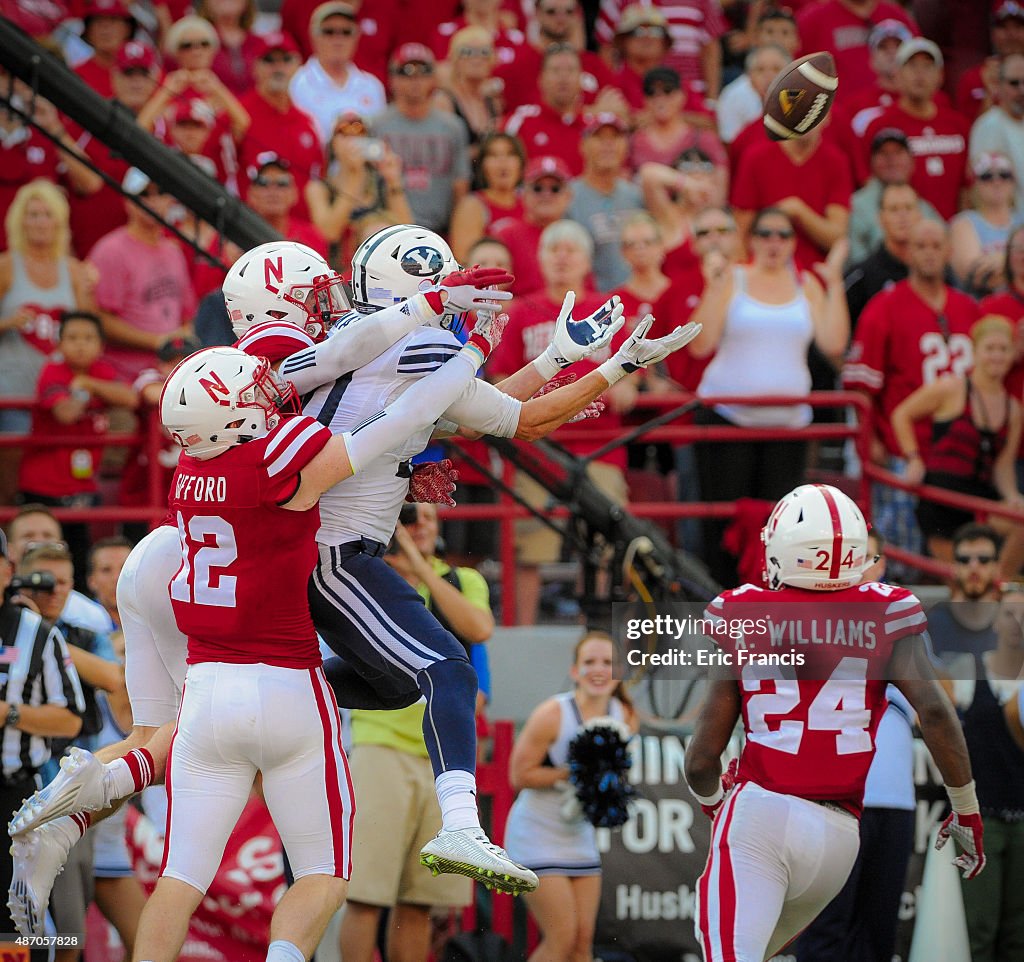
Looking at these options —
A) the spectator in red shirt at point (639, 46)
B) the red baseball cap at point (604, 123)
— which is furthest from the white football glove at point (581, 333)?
the spectator in red shirt at point (639, 46)

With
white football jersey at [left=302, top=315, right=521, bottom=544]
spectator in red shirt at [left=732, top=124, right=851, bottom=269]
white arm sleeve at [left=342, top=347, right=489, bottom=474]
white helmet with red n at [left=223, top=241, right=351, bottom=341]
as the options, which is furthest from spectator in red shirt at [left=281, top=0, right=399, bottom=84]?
white arm sleeve at [left=342, top=347, right=489, bottom=474]

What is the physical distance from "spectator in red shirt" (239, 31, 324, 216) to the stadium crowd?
2 cm

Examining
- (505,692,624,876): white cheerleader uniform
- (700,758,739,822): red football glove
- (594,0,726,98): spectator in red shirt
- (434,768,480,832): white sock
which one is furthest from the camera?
(594,0,726,98): spectator in red shirt

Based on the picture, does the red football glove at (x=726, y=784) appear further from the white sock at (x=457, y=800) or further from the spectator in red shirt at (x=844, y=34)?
the spectator in red shirt at (x=844, y=34)

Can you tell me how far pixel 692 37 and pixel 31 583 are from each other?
6991 millimetres

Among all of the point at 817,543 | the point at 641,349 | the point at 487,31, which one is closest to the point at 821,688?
the point at 817,543

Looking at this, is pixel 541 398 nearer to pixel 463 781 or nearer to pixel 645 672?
pixel 463 781

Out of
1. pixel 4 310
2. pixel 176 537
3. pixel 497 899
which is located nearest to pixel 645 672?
pixel 497 899

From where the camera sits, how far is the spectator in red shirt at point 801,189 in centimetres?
1105

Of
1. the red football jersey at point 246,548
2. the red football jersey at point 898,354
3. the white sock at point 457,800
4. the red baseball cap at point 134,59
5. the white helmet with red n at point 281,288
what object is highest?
the red baseball cap at point 134,59

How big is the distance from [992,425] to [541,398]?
4327 millimetres

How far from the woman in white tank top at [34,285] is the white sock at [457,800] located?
4.63 m

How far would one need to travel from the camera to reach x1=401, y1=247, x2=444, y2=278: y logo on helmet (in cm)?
602

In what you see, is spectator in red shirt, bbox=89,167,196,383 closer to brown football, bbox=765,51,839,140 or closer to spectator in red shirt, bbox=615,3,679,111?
spectator in red shirt, bbox=615,3,679,111
